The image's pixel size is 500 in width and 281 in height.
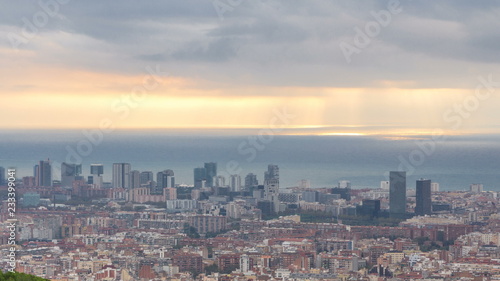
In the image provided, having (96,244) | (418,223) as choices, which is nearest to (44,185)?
(96,244)

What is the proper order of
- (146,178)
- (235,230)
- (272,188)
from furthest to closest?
(146,178), (272,188), (235,230)

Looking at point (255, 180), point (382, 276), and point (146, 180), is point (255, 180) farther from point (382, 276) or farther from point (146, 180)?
point (382, 276)

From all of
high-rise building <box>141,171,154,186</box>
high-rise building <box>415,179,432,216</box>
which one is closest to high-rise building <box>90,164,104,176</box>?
high-rise building <box>141,171,154,186</box>

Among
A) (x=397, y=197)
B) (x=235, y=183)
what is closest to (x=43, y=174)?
(x=235, y=183)

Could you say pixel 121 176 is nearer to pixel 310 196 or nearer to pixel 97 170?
pixel 97 170

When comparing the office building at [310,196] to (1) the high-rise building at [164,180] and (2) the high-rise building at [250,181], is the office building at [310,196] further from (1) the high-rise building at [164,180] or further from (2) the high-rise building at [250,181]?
(1) the high-rise building at [164,180]

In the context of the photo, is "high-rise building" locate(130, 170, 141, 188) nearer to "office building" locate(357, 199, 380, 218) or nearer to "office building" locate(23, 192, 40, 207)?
"office building" locate(23, 192, 40, 207)
